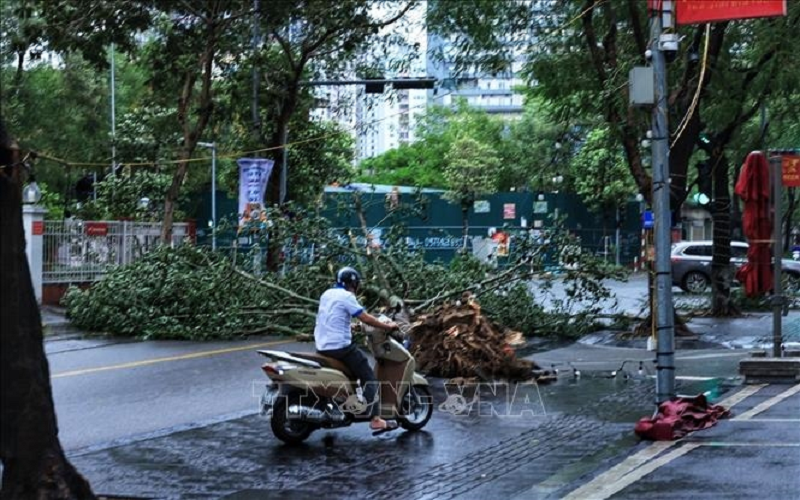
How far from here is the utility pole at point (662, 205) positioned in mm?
10945

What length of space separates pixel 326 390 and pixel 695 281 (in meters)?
26.1

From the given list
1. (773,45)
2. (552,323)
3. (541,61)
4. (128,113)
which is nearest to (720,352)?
(552,323)

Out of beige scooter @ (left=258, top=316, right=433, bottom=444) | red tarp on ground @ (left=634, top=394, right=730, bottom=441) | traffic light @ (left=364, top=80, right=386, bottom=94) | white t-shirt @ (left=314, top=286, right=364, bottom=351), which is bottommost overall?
red tarp on ground @ (left=634, top=394, right=730, bottom=441)

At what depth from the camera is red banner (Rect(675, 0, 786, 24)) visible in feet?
33.2

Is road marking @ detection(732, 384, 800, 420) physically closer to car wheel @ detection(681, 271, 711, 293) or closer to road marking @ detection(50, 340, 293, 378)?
road marking @ detection(50, 340, 293, 378)

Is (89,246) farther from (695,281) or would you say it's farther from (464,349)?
(695,281)

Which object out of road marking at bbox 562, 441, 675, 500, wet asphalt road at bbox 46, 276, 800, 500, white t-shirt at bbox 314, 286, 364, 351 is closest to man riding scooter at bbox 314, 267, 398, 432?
white t-shirt at bbox 314, 286, 364, 351

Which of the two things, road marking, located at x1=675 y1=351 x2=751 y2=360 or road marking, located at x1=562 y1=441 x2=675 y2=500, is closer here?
road marking, located at x1=562 y1=441 x2=675 y2=500

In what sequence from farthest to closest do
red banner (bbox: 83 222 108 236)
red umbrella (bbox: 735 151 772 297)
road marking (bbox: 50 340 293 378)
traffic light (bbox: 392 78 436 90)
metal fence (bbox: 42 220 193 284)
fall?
red banner (bbox: 83 222 108 236), metal fence (bbox: 42 220 193 284), traffic light (bbox: 392 78 436 90), road marking (bbox: 50 340 293 378), red umbrella (bbox: 735 151 772 297)

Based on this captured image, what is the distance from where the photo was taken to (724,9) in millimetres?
10352

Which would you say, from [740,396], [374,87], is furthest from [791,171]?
[374,87]

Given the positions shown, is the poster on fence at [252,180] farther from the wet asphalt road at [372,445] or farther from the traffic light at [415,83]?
the wet asphalt road at [372,445]

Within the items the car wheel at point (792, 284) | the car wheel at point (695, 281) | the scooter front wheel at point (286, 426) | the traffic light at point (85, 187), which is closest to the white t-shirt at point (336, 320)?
the scooter front wheel at point (286, 426)

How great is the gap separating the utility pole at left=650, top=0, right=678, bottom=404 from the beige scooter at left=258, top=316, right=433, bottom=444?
8.60 ft
